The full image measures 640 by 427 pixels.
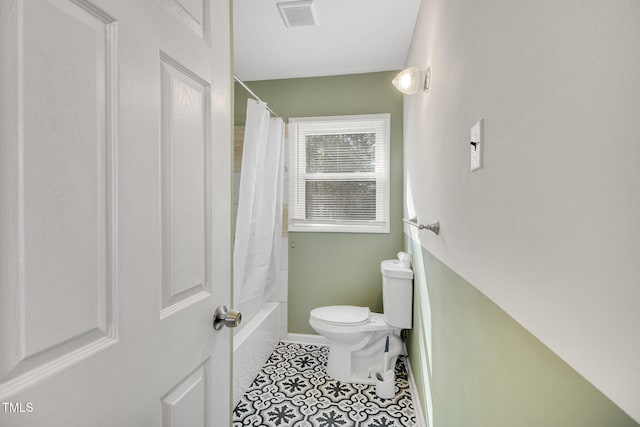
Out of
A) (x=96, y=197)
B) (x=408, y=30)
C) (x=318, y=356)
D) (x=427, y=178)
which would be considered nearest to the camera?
(x=96, y=197)

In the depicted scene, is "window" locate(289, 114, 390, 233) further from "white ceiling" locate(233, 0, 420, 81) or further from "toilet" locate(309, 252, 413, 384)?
"toilet" locate(309, 252, 413, 384)

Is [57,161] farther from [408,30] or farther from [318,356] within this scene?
[318,356]

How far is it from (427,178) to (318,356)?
5.73 ft

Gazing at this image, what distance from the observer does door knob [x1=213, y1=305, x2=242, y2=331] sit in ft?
3.08

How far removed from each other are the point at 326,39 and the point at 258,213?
1294mm

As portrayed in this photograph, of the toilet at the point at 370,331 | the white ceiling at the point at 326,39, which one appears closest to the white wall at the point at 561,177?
the white ceiling at the point at 326,39

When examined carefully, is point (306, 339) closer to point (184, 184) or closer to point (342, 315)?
point (342, 315)

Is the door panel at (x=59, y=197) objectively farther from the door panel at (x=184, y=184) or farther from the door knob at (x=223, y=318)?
the door knob at (x=223, y=318)

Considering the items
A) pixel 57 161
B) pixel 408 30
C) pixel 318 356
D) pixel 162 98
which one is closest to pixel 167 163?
pixel 162 98

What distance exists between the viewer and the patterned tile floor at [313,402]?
74.0 inches

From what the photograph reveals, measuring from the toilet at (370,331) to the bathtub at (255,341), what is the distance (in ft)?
1.34

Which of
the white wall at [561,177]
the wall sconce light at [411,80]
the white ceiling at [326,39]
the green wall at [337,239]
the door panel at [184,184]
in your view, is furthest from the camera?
the green wall at [337,239]

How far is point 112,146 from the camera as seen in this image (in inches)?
23.2

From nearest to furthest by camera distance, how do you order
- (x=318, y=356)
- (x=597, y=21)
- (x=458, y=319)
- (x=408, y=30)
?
(x=597, y=21) → (x=458, y=319) → (x=408, y=30) → (x=318, y=356)
